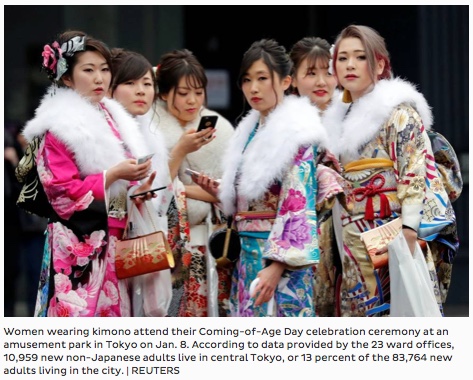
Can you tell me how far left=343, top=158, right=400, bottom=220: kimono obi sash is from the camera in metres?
4.39

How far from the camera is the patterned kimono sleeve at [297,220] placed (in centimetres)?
421

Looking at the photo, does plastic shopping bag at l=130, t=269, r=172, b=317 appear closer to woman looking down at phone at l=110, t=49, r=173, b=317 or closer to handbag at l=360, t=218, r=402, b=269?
woman looking down at phone at l=110, t=49, r=173, b=317

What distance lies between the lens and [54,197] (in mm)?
4266

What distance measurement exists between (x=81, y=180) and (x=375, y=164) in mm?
1135

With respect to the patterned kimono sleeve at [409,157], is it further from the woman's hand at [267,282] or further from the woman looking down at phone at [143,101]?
the woman looking down at phone at [143,101]

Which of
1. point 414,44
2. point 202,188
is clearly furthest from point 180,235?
point 414,44

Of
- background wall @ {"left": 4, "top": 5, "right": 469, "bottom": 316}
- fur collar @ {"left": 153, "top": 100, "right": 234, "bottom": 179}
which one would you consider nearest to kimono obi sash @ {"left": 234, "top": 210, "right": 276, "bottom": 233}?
fur collar @ {"left": 153, "top": 100, "right": 234, "bottom": 179}

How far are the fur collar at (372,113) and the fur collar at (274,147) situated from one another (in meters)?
0.14

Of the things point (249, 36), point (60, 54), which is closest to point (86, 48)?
point (60, 54)

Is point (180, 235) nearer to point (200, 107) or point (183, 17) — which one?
point (200, 107)

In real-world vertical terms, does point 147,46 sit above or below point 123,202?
above

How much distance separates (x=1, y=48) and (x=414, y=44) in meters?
3.29

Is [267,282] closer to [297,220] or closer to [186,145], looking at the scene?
[297,220]

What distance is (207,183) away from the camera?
459cm
